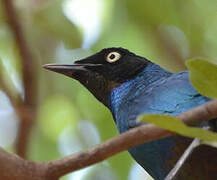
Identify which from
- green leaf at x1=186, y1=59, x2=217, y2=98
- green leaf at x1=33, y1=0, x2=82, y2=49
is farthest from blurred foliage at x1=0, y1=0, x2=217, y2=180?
green leaf at x1=186, y1=59, x2=217, y2=98

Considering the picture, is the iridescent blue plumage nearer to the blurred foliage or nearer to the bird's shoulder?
the bird's shoulder

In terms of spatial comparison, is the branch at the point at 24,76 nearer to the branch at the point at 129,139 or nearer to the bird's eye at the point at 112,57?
the bird's eye at the point at 112,57

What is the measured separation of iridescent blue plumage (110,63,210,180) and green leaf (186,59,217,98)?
82 cm

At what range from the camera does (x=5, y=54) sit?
607 cm

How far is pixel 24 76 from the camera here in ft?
16.7

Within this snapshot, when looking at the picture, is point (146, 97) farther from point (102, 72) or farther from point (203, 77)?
Answer: point (203, 77)

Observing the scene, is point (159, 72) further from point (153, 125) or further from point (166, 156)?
point (153, 125)

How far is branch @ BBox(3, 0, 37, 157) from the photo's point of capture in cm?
507

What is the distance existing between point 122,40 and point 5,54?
1185 millimetres

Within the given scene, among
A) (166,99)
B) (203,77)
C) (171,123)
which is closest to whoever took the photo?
(171,123)

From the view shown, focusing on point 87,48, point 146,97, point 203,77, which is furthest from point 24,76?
point 203,77

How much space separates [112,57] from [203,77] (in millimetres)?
1998

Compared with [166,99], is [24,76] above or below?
below

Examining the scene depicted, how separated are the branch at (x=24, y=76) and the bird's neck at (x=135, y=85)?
101 centimetres
